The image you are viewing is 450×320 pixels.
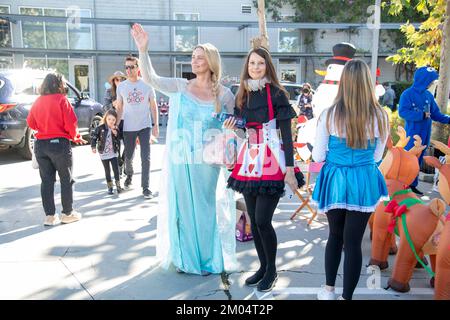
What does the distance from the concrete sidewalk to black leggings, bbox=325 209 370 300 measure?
1.31 feet

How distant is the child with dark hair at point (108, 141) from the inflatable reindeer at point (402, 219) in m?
4.09

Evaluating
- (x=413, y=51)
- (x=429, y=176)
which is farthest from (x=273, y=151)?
(x=413, y=51)

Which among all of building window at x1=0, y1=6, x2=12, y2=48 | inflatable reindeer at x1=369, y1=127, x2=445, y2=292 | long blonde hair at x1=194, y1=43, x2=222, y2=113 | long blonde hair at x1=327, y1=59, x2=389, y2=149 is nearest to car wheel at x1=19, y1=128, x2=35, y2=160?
long blonde hair at x1=194, y1=43, x2=222, y2=113

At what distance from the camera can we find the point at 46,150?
16.1 feet

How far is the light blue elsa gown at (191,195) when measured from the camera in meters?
3.62

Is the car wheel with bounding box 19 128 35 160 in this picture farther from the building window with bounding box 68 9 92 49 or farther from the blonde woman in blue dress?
the building window with bounding box 68 9 92 49

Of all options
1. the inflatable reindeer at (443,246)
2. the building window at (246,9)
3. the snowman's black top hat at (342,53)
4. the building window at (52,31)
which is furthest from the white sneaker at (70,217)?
the building window at (246,9)

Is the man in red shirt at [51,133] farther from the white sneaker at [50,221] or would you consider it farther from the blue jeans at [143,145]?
the blue jeans at [143,145]

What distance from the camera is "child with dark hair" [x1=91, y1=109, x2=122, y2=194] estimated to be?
6500 mm

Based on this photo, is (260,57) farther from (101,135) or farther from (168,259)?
(101,135)

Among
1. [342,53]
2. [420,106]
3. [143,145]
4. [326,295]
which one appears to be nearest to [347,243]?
[326,295]

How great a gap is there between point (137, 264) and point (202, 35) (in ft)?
61.5

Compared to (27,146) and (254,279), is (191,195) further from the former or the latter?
(27,146)

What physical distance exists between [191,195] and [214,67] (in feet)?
3.57
